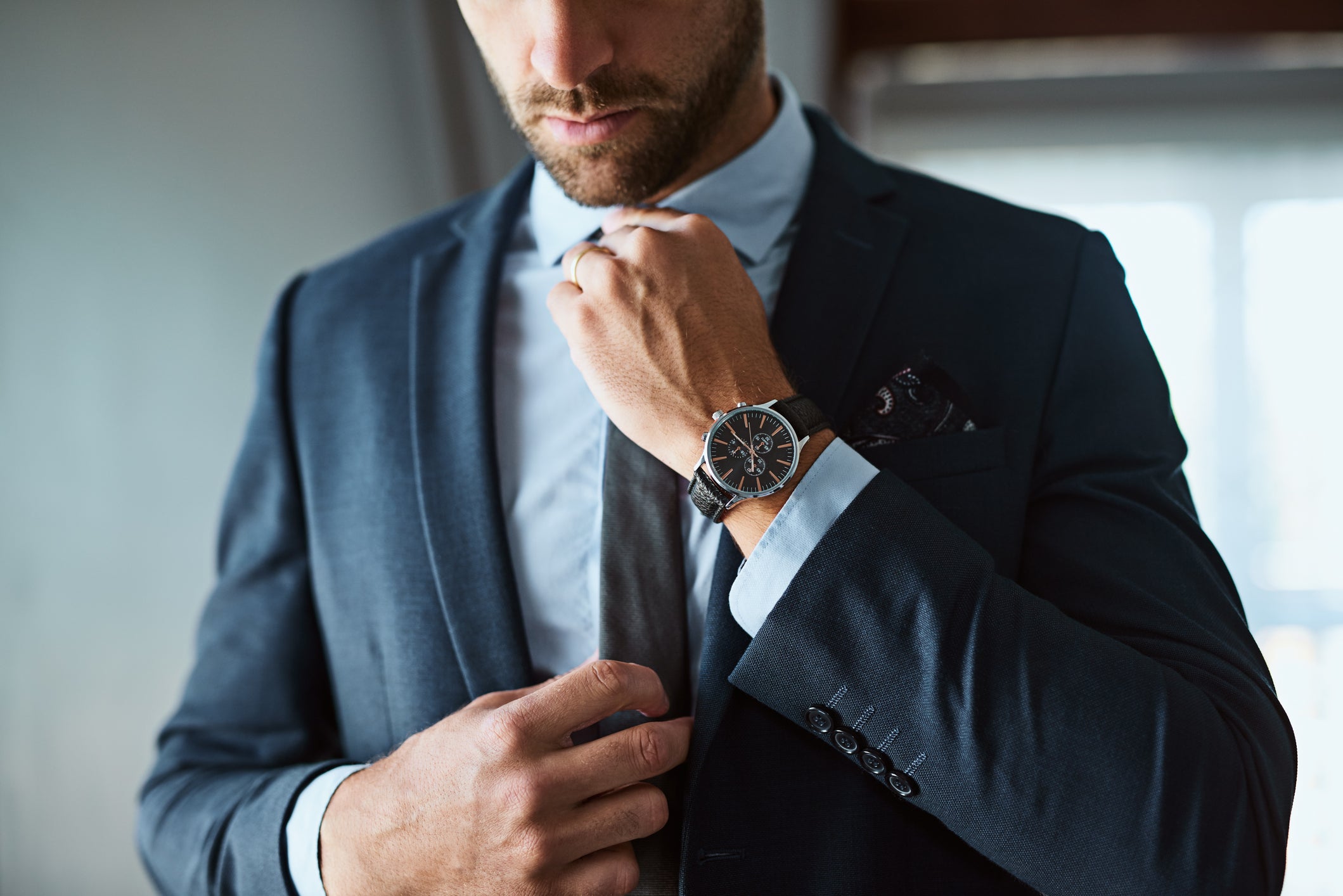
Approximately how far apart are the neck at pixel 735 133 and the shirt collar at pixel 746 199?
0.02 meters

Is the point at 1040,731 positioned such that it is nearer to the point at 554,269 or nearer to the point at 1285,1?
the point at 554,269

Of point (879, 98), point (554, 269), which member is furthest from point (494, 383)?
point (879, 98)

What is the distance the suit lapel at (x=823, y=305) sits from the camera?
93 cm

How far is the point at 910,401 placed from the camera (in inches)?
40.0

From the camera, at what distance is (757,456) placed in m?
0.85

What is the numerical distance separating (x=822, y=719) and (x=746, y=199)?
2.04 ft

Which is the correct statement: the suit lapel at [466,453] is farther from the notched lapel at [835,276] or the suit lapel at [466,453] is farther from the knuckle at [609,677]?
the notched lapel at [835,276]

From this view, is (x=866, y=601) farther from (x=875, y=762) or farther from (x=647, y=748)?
(x=647, y=748)

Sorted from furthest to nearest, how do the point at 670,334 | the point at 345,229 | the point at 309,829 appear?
the point at 345,229
the point at 309,829
the point at 670,334

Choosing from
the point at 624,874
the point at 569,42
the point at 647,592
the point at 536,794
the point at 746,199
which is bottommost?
the point at 624,874

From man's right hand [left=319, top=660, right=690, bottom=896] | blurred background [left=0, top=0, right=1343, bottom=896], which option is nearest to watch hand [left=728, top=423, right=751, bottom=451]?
man's right hand [left=319, top=660, right=690, bottom=896]

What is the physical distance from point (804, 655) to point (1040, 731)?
20 cm

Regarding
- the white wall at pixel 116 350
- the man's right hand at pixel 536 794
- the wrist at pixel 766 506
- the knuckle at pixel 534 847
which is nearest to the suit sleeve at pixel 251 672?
the man's right hand at pixel 536 794

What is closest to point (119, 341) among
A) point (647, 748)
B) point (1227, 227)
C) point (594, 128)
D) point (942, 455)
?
point (594, 128)
